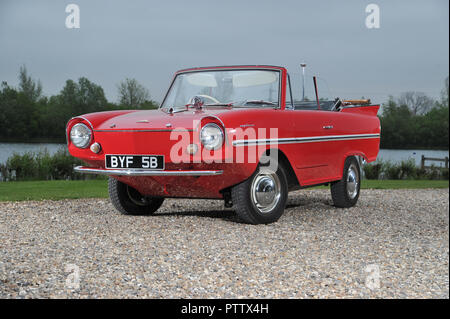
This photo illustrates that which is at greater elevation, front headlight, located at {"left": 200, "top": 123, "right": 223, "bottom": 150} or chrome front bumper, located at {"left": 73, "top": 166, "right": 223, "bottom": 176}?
front headlight, located at {"left": 200, "top": 123, "right": 223, "bottom": 150}

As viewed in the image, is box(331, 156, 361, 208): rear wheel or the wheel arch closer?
the wheel arch

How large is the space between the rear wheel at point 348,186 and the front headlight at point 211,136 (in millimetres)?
2950

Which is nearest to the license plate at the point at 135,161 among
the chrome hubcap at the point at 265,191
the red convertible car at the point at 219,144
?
the red convertible car at the point at 219,144

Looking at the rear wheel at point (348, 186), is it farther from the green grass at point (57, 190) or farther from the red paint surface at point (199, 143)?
the green grass at point (57, 190)

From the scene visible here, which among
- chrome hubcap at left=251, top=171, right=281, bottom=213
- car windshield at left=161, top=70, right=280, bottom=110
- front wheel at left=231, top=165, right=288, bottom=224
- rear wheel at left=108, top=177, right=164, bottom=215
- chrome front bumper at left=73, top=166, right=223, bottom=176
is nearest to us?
chrome front bumper at left=73, top=166, right=223, bottom=176

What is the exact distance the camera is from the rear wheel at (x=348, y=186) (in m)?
7.74

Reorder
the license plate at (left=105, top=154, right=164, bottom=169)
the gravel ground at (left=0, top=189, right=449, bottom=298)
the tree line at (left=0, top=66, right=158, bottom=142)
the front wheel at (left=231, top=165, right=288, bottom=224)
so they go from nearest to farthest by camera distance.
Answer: the gravel ground at (left=0, top=189, right=449, bottom=298), the license plate at (left=105, top=154, right=164, bottom=169), the front wheel at (left=231, top=165, right=288, bottom=224), the tree line at (left=0, top=66, right=158, bottom=142)

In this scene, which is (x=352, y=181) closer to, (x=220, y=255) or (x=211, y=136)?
(x=211, y=136)

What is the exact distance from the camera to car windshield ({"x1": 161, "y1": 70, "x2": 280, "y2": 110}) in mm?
6398

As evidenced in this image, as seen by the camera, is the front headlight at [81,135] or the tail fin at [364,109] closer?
the front headlight at [81,135]

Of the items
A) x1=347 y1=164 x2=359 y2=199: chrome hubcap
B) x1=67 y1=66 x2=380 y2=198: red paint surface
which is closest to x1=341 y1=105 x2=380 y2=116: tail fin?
x1=347 y1=164 x2=359 y2=199: chrome hubcap

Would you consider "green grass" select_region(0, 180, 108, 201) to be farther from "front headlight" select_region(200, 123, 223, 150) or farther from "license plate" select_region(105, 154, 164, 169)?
"front headlight" select_region(200, 123, 223, 150)

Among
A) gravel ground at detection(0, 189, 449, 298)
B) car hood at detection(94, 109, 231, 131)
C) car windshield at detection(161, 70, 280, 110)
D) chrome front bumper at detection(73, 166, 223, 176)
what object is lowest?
gravel ground at detection(0, 189, 449, 298)

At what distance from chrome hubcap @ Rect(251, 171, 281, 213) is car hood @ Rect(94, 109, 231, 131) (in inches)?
34.2
